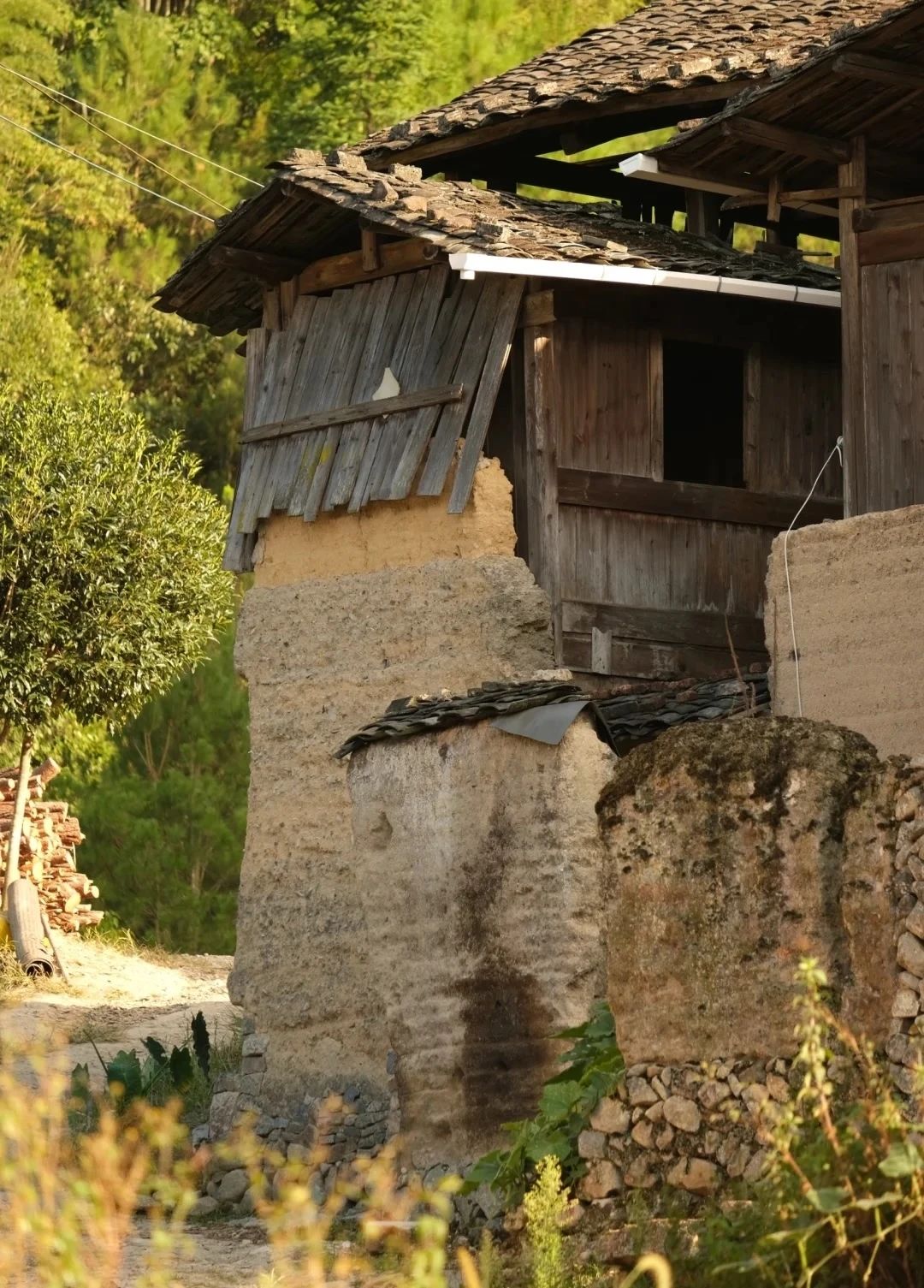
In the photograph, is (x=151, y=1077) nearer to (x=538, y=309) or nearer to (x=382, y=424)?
(x=382, y=424)

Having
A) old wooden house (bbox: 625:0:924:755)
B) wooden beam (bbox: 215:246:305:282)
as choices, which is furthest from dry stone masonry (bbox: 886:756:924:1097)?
wooden beam (bbox: 215:246:305:282)

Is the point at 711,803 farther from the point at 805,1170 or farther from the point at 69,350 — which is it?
→ the point at 69,350

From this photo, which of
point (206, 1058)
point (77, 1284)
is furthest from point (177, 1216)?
point (206, 1058)

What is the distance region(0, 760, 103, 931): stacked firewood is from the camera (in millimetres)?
23938

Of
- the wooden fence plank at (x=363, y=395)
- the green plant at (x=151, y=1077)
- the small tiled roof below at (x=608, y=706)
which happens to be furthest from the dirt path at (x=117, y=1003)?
the wooden fence plank at (x=363, y=395)

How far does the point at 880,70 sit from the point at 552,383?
3.29 m

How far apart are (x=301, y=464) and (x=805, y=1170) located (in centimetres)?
972

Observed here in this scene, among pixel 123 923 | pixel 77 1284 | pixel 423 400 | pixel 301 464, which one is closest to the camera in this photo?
pixel 77 1284

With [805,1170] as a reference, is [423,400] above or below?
above

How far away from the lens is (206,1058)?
1722 cm

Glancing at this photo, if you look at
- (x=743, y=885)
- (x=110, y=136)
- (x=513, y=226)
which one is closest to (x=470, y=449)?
(x=513, y=226)

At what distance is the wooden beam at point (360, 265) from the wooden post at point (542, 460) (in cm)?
97

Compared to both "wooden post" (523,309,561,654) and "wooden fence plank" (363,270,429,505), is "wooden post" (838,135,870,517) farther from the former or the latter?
"wooden fence plank" (363,270,429,505)

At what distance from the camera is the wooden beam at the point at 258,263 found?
16.0 metres
